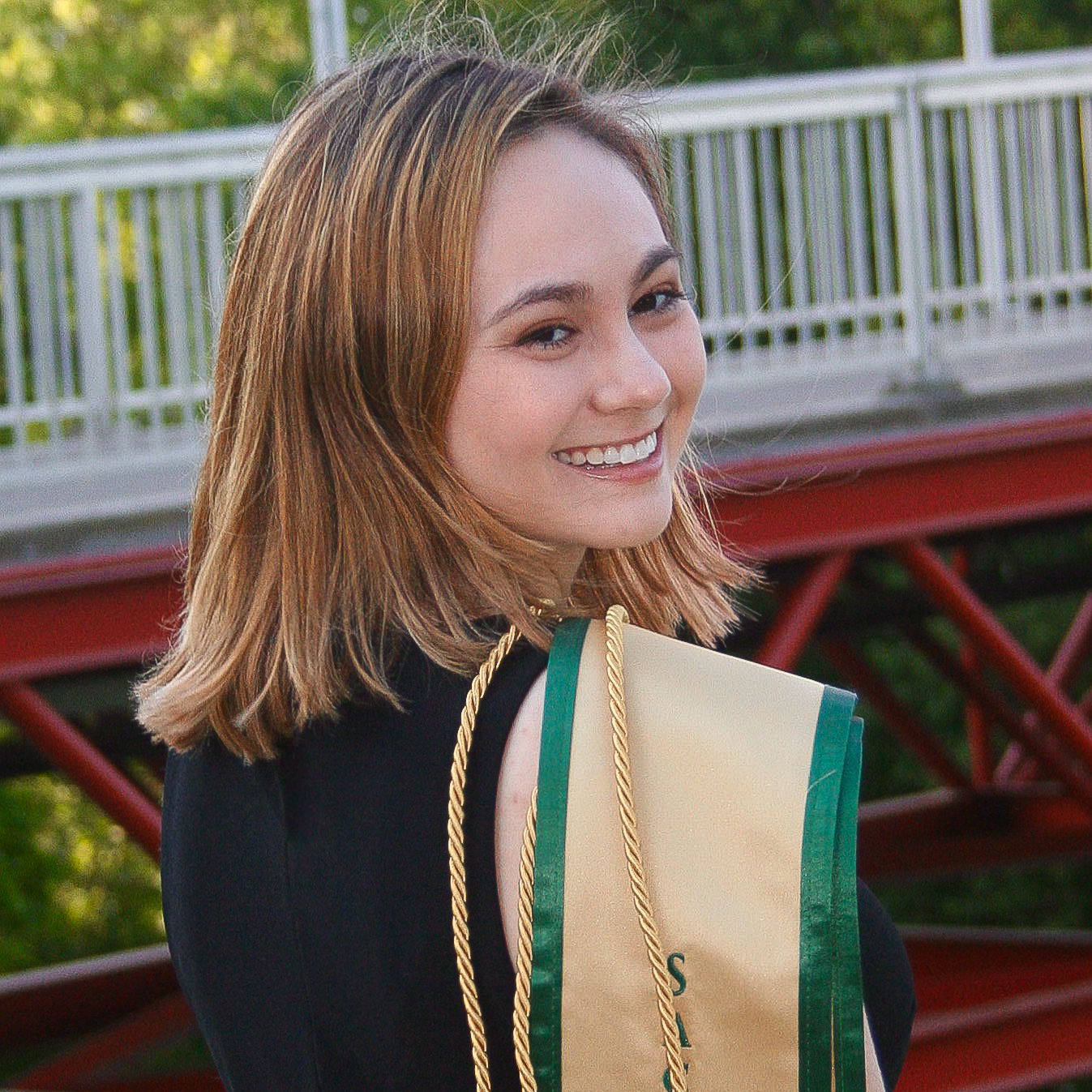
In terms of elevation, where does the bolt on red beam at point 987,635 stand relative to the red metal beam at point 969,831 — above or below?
above

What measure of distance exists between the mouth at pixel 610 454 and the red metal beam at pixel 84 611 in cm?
303

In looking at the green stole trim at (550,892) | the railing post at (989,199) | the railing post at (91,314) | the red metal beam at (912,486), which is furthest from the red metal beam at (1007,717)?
the green stole trim at (550,892)

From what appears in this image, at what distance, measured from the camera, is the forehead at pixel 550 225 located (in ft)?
3.74

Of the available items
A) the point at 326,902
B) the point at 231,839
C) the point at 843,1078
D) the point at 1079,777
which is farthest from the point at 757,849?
the point at 1079,777

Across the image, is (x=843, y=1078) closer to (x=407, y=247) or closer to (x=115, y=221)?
(x=407, y=247)

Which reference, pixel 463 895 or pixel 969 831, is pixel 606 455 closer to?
pixel 463 895

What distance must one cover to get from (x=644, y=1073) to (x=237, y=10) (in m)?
23.4

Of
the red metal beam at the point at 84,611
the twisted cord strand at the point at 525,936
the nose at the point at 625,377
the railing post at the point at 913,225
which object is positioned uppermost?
the railing post at the point at 913,225

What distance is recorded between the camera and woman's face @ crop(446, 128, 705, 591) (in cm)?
114

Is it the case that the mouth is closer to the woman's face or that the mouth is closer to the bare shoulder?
the woman's face

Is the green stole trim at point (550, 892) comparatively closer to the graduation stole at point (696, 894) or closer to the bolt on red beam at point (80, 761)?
the graduation stole at point (696, 894)

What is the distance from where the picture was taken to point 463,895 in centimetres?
99

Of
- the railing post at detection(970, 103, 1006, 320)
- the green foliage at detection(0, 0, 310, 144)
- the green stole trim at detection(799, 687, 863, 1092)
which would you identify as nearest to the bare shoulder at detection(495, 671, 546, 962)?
the green stole trim at detection(799, 687, 863, 1092)

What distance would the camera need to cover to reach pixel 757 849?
36.3 inches
